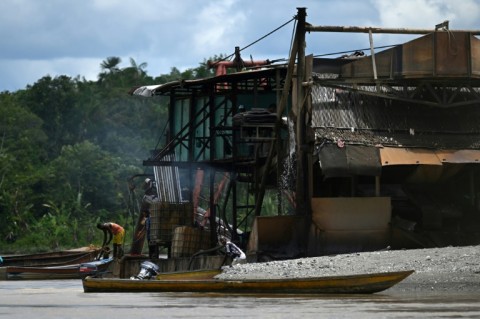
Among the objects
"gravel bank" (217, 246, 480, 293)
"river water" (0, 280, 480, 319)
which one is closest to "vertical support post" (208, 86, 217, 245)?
"gravel bank" (217, 246, 480, 293)

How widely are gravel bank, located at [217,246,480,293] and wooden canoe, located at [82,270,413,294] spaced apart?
5.28 feet

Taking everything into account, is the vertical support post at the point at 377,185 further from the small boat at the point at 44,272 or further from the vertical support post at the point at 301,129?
the small boat at the point at 44,272

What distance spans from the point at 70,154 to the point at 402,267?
140 ft

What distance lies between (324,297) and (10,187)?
1704 inches

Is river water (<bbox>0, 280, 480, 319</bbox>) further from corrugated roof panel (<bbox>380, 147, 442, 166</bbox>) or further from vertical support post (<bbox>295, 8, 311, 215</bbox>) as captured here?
vertical support post (<bbox>295, 8, 311, 215</bbox>)

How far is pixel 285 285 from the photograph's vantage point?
806 inches

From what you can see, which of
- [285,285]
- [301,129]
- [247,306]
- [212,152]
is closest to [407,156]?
[301,129]

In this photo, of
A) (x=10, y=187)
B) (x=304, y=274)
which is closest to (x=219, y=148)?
(x=304, y=274)

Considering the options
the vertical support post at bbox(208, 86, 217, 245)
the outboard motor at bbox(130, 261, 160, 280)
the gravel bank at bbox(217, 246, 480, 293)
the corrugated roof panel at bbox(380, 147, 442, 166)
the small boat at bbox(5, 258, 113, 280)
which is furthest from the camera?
the small boat at bbox(5, 258, 113, 280)

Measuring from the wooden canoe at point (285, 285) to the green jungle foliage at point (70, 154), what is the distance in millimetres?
31530

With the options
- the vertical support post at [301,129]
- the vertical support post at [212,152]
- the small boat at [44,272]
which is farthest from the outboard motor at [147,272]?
the small boat at [44,272]

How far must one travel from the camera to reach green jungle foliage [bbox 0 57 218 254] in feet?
198

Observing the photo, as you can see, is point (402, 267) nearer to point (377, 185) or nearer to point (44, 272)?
point (377, 185)

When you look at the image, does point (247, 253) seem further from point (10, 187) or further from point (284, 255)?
point (10, 187)
